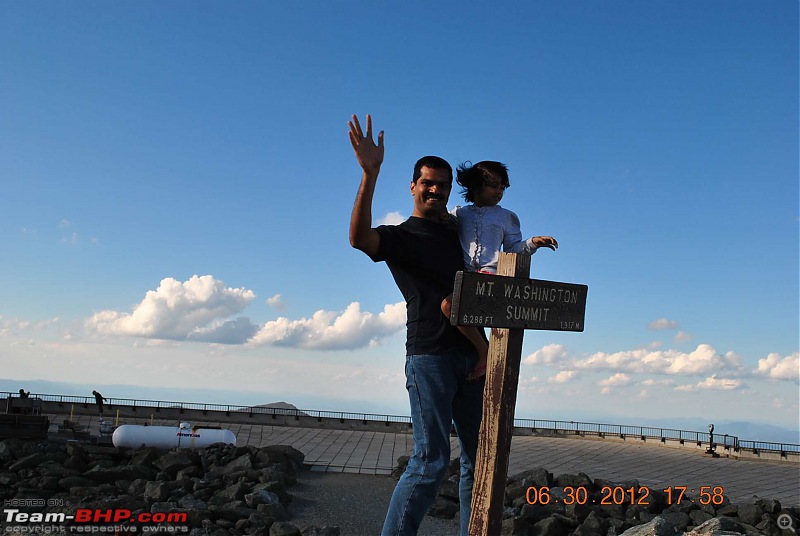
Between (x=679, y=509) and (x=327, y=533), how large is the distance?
4.07m

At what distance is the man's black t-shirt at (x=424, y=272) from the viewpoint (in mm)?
4055

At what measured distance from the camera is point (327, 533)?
6.81m

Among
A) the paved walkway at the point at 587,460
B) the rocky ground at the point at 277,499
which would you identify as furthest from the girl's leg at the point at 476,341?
the paved walkway at the point at 587,460

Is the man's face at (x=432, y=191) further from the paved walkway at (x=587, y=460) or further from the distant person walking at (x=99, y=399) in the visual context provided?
the distant person walking at (x=99, y=399)

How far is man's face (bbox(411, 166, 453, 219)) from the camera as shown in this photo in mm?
4195

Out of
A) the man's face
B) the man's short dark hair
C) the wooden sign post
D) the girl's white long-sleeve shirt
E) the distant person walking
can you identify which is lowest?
the distant person walking

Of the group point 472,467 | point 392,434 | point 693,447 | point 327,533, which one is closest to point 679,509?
point 327,533

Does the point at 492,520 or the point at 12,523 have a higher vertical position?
the point at 492,520

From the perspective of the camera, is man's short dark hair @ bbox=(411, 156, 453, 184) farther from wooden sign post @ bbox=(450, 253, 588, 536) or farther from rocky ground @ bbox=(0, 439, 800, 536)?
rocky ground @ bbox=(0, 439, 800, 536)

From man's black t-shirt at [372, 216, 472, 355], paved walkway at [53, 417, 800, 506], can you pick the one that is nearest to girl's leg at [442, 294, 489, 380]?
man's black t-shirt at [372, 216, 472, 355]

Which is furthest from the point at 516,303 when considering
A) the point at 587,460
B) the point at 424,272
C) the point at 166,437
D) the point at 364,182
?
the point at 587,460

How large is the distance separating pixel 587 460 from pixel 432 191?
11.2 meters

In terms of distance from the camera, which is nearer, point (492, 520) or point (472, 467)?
point (492, 520)

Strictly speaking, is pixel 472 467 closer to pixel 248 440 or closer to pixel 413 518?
pixel 413 518
